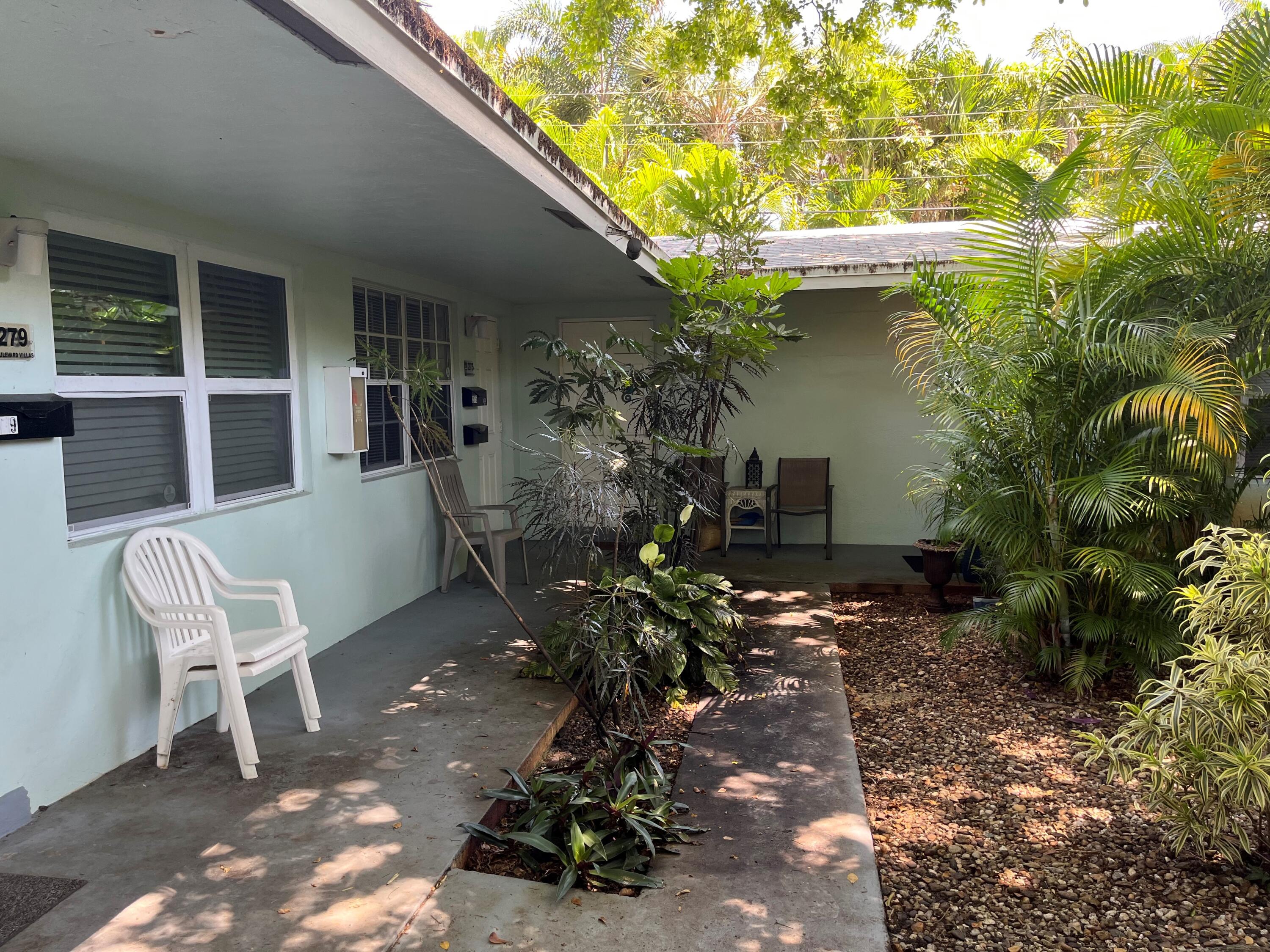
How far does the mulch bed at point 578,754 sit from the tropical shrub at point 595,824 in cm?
3

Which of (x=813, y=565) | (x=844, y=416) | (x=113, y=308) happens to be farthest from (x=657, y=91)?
(x=113, y=308)

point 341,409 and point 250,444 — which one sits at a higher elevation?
point 341,409

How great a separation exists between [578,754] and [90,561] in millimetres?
2041

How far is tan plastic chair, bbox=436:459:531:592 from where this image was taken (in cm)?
593

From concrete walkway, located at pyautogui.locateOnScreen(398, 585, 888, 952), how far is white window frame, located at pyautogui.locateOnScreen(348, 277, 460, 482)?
229 cm

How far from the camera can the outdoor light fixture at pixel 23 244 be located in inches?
113

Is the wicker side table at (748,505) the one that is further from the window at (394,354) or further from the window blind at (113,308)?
the window blind at (113,308)

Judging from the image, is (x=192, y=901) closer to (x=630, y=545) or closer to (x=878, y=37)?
(x=630, y=545)

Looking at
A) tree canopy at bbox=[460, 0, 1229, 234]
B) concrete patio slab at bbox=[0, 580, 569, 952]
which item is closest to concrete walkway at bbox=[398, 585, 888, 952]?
concrete patio slab at bbox=[0, 580, 569, 952]

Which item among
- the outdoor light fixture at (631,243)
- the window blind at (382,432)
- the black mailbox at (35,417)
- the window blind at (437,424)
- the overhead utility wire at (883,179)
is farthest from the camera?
the overhead utility wire at (883,179)

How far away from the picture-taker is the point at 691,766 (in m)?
3.49

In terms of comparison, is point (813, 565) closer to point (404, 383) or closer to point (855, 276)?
point (855, 276)

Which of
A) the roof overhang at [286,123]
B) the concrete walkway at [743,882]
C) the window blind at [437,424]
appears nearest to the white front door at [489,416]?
the window blind at [437,424]

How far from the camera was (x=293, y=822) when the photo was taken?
2922 mm
